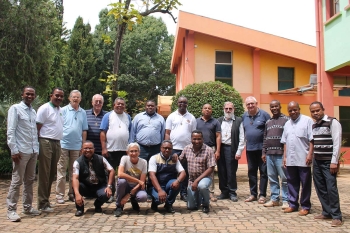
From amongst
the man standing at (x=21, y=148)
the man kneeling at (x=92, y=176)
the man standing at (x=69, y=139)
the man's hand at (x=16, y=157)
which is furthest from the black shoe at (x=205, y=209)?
the man's hand at (x=16, y=157)

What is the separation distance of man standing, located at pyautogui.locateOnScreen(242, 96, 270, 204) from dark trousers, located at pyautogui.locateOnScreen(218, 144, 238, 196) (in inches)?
12.5

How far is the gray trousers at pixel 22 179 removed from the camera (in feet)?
18.1

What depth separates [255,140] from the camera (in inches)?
275

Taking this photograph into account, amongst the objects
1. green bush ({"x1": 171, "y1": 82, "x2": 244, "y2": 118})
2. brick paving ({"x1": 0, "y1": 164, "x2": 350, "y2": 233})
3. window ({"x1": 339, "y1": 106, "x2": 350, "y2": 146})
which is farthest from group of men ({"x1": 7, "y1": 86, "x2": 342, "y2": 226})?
window ({"x1": 339, "y1": 106, "x2": 350, "y2": 146})

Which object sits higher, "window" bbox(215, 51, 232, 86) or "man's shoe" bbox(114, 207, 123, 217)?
"window" bbox(215, 51, 232, 86)

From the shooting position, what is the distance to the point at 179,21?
15.0m

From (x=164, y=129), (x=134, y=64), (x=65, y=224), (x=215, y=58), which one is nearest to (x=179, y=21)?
(x=215, y=58)

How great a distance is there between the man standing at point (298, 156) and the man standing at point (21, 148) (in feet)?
13.3

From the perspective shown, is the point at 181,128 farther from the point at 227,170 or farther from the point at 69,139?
the point at 69,139

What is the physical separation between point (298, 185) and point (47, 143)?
4.21 metres

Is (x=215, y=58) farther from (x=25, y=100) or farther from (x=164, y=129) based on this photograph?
(x=25, y=100)

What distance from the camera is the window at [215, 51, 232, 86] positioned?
15867 mm

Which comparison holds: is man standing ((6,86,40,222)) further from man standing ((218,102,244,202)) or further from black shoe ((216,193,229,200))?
black shoe ((216,193,229,200))

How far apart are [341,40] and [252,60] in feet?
17.7
